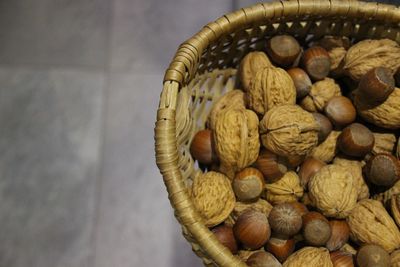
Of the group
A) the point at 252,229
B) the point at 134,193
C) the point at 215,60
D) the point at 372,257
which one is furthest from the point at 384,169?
the point at 134,193

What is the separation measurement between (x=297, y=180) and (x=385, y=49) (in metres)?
0.31

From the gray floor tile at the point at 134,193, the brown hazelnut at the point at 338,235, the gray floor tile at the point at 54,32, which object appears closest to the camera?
the brown hazelnut at the point at 338,235

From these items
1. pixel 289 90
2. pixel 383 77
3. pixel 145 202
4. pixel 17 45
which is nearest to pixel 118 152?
pixel 145 202

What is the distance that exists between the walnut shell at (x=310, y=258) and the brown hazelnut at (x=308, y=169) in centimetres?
Answer: 14

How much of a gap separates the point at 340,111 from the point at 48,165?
79 cm

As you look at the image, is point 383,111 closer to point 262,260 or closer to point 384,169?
point 384,169

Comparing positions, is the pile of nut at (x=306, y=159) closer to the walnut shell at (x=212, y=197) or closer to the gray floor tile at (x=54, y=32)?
the walnut shell at (x=212, y=197)

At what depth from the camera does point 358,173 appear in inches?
36.3

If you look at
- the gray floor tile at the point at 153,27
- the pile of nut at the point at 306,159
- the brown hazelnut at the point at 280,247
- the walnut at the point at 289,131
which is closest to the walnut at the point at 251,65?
the pile of nut at the point at 306,159

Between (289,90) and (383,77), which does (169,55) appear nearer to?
(289,90)

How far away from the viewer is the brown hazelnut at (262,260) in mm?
824

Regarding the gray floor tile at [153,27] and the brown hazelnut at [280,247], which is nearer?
the brown hazelnut at [280,247]

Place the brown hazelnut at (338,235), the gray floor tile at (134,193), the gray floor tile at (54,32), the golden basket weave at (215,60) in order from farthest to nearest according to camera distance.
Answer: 1. the gray floor tile at (54,32)
2. the gray floor tile at (134,193)
3. the brown hazelnut at (338,235)
4. the golden basket weave at (215,60)

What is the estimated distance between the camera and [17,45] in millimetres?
1381
